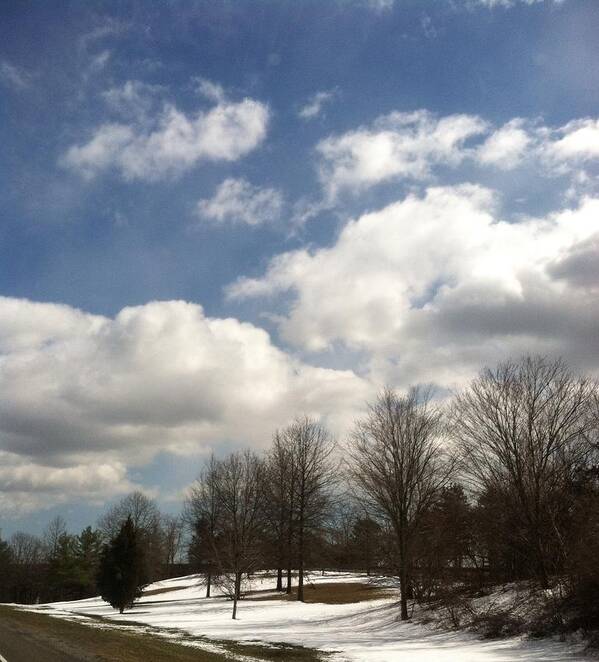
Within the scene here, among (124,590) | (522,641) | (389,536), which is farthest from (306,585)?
(522,641)

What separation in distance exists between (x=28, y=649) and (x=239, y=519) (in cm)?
2259

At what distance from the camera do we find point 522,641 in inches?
764

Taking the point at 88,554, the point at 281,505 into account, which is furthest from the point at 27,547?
the point at 281,505

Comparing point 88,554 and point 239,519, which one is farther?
point 88,554

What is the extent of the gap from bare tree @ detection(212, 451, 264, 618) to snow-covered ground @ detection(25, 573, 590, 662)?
2.99 metres

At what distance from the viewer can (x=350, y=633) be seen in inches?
1044

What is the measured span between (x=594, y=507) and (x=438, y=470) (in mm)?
12977

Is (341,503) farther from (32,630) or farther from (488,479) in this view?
(32,630)

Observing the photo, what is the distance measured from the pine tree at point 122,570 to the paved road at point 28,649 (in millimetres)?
22767

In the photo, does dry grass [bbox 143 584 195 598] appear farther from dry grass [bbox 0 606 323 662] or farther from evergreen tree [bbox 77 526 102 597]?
dry grass [bbox 0 606 323 662]

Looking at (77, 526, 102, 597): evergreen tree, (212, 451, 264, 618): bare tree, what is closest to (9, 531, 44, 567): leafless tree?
(77, 526, 102, 597): evergreen tree

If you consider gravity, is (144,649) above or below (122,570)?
above

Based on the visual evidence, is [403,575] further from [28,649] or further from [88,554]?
[88,554]

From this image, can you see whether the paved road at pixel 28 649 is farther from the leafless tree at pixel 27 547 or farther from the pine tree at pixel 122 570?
the leafless tree at pixel 27 547
